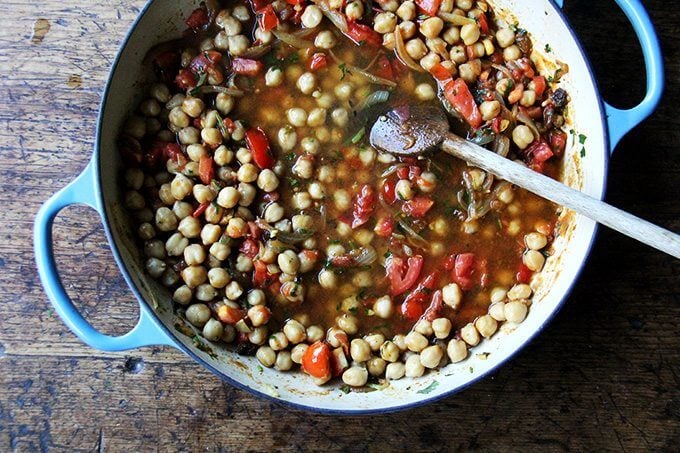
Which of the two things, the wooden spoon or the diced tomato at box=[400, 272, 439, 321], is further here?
the diced tomato at box=[400, 272, 439, 321]

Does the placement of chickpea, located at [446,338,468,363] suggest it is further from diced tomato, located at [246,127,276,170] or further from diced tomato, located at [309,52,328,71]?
diced tomato, located at [309,52,328,71]

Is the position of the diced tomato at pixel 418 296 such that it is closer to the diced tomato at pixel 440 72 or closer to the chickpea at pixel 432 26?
the diced tomato at pixel 440 72

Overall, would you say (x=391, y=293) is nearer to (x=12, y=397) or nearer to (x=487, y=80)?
(x=487, y=80)

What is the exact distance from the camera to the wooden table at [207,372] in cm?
340

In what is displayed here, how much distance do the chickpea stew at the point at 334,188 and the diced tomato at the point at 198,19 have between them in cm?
1

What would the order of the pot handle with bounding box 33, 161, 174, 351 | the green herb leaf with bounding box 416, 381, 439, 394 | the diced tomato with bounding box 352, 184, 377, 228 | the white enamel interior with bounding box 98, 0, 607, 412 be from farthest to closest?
the diced tomato with bounding box 352, 184, 377, 228 → the green herb leaf with bounding box 416, 381, 439, 394 → the white enamel interior with bounding box 98, 0, 607, 412 → the pot handle with bounding box 33, 161, 174, 351

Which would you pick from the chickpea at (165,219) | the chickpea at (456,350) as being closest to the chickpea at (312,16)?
the chickpea at (165,219)

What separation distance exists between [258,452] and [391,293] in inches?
35.5

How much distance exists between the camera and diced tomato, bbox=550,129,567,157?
3.32m

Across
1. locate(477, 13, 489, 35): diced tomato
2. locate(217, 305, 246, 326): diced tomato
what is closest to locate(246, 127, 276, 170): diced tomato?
locate(217, 305, 246, 326): diced tomato

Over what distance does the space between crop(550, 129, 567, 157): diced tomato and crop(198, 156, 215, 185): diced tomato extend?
4.72ft

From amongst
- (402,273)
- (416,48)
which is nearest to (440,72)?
(416,48)

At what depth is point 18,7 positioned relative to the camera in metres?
3.46

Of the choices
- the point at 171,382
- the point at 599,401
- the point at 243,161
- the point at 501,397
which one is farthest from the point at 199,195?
the point at 599,401
